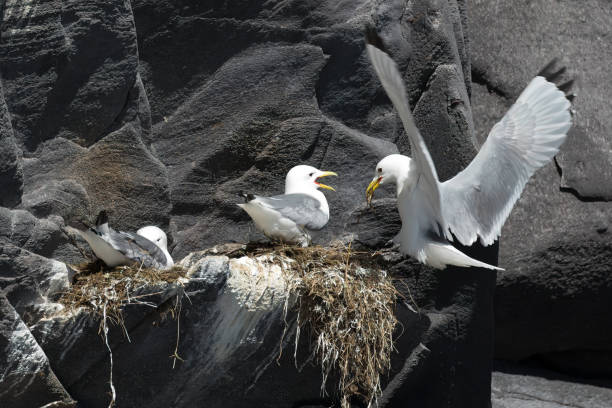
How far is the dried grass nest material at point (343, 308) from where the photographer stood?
3.79m

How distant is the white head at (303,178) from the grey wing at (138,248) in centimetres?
72

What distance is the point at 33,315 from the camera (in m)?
3.54

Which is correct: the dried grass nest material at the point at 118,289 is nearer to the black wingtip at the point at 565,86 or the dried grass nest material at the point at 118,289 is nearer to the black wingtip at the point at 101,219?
the black wingtip at the point at 101,219

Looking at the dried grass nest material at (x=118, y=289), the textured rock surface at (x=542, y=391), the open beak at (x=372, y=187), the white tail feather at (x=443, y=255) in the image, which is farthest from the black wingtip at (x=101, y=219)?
the textured rock surface at (x=542, y=391)

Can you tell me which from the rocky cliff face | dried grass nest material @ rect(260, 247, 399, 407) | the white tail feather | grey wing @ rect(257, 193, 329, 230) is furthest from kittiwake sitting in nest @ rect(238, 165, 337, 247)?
the white tail feather

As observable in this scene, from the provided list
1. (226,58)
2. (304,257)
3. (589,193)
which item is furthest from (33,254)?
(589,193)

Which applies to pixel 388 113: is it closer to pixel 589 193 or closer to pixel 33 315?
pixel 589 193

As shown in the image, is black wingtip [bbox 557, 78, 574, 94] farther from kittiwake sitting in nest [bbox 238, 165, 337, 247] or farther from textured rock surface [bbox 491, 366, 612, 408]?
textured rock surface [bbox 491, 366, 612, 408]

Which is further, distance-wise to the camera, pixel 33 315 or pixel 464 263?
pixel 464 263

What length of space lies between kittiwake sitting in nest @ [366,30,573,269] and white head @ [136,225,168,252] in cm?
96

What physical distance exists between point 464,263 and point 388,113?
106 centimetres

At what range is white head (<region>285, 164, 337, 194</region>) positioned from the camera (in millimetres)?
4242

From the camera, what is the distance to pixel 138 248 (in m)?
3.75

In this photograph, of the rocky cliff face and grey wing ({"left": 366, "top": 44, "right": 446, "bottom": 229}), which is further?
the rocky cliff face
